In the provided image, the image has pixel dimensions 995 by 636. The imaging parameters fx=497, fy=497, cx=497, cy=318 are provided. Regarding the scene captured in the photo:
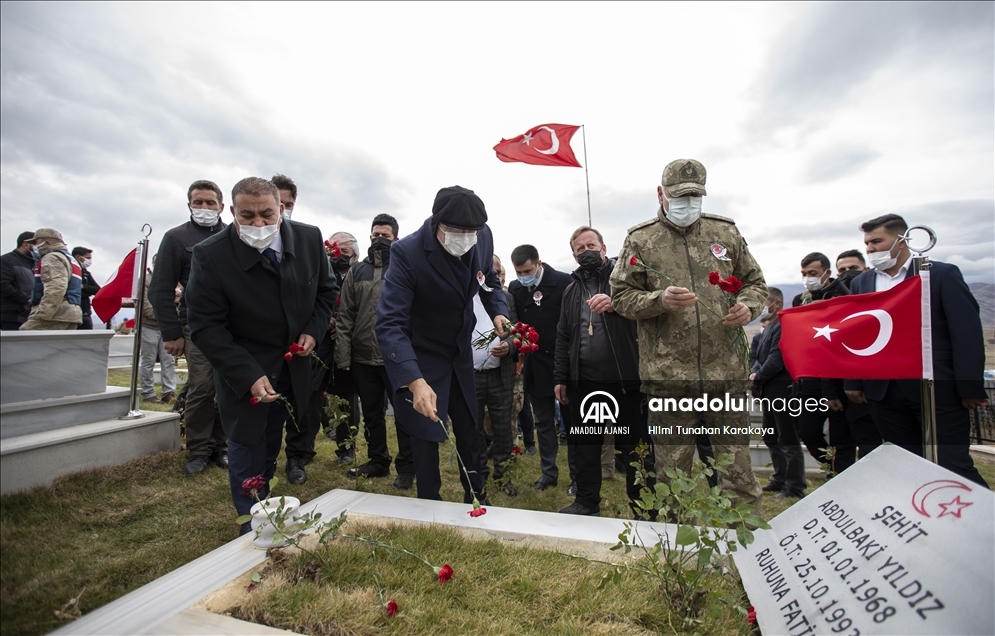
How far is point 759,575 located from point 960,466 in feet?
6.48

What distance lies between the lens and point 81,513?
4.76 feet

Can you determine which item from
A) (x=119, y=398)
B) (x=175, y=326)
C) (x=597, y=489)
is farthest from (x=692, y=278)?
(x=175, y=326)

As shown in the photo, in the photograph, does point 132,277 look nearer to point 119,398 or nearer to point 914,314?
point 119,398

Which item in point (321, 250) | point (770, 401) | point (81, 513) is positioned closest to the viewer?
point (81, 513)

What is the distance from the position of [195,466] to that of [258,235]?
3.94ft

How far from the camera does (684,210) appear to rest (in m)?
2.89

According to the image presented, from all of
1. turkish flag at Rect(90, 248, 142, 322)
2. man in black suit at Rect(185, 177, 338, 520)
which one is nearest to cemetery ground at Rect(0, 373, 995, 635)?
man in black suit at Rect(185, 177, 338, 520)

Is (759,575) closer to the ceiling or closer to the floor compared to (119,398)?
closer to the floor

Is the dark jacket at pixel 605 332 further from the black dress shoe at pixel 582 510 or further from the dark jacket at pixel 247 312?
the dark jacket at pixel 247 312

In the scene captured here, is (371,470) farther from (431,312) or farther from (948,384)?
(948,384)

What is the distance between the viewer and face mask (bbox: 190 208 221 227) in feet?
10.9

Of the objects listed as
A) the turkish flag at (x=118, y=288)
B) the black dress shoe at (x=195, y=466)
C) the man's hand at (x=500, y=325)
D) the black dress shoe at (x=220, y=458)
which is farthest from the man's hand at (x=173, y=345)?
the man's hand at (x=500, y=325)

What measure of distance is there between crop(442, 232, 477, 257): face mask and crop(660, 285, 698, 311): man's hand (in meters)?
1.04

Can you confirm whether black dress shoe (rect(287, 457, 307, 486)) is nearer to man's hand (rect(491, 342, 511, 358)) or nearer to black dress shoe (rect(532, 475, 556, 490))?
man's hand (rect(491, 342, 511, 358))
